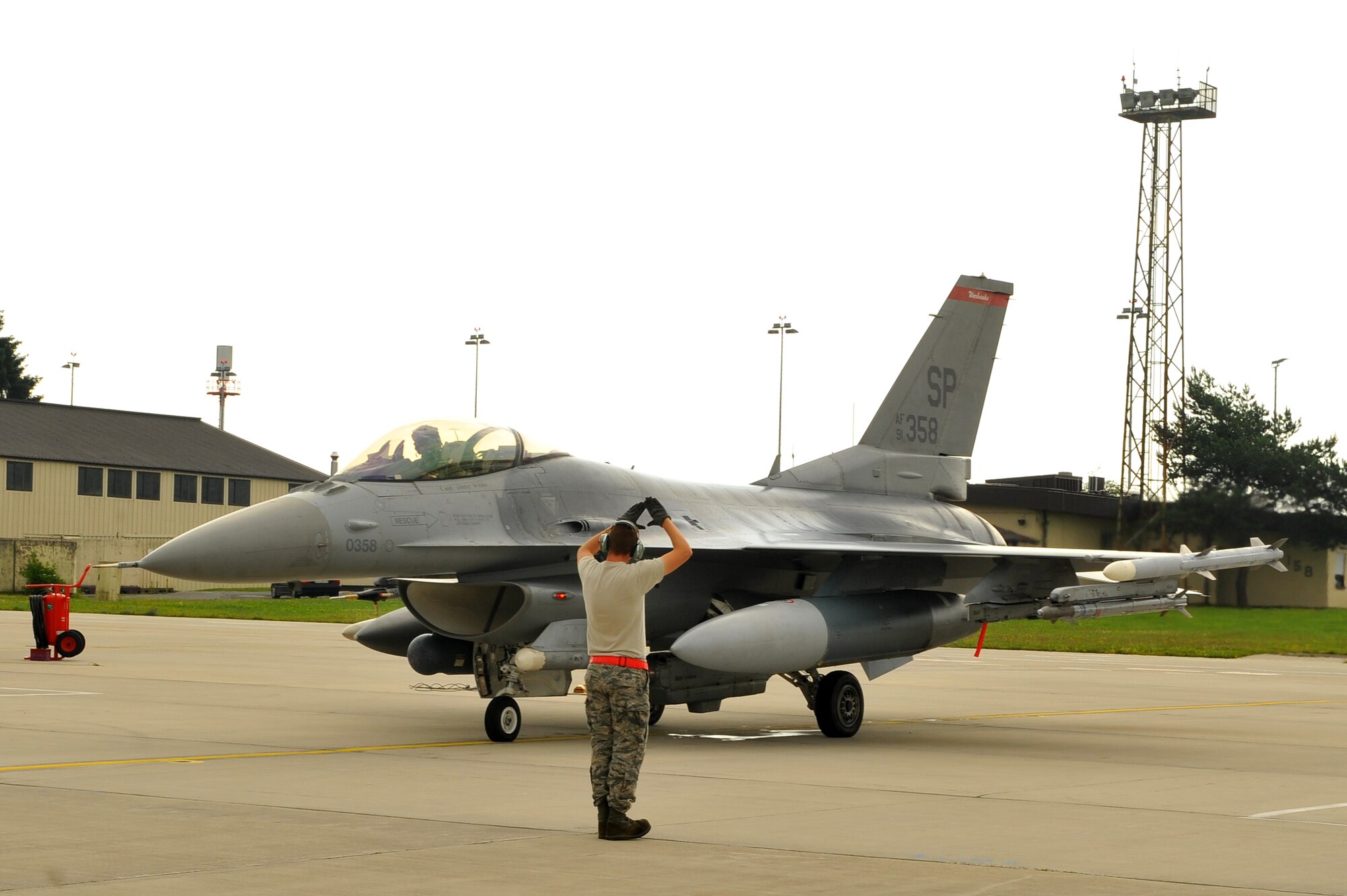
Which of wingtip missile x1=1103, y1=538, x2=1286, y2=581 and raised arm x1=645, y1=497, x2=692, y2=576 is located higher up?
raised arm x1=645, y1=497, x2=692, y2=576

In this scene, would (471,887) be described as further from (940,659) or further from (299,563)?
(940,659)

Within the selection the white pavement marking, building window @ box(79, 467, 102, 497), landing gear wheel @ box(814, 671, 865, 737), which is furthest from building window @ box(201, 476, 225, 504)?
the white pavement marking

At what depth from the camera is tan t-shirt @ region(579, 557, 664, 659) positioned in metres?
8.48

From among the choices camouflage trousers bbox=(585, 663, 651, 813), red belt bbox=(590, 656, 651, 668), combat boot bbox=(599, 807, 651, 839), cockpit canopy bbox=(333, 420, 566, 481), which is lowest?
combat boot bbox=(599, 807, 651, 839)

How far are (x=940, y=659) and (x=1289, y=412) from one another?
4546 centimetres

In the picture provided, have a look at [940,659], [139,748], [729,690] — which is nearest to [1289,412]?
[940,659]

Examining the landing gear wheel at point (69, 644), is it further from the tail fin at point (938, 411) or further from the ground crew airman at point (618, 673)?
the ground crew airman at point (618, 673)

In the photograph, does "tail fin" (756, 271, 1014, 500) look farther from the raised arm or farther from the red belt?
the red belt

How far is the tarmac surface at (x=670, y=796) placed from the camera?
7223 mm

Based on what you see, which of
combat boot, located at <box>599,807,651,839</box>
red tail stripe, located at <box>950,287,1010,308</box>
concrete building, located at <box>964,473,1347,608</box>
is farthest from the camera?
concrete building, located at <box>964,473,1347,608</box>

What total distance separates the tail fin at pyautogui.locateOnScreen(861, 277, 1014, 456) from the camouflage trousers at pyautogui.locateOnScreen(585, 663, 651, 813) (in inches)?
421

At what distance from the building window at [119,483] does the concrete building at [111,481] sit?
39 millimetres

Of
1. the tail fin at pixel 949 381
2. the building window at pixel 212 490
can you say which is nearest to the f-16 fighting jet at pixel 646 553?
the tail fin at pixel 949 381

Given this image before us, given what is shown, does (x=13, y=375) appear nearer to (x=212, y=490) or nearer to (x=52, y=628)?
(x=212, y=490)
